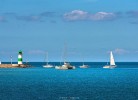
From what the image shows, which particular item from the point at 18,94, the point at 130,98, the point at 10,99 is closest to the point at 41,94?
the point at 18,94

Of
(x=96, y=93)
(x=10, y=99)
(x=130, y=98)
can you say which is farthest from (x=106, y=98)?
(x=10, y=99)

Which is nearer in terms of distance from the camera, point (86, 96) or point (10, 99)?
point (10, 99)

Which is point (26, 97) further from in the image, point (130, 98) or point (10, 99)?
point (130, 98)

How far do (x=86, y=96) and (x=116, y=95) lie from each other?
19.3ft

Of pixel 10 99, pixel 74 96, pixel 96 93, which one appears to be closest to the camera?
pixel 10 99

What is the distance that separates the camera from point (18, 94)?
9000 centimetres

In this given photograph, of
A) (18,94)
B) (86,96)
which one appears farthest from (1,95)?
(86,96)

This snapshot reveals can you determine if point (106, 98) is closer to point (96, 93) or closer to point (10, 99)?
point (96, 93)

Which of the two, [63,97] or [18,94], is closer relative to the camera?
[63,97]

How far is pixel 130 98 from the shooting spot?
275ft

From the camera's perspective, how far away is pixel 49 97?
3339 inches

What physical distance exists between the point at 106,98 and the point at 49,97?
997cm

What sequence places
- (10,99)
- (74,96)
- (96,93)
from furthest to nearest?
(96,93), (74,96), (10,99)

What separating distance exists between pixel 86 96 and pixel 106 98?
4789mm
